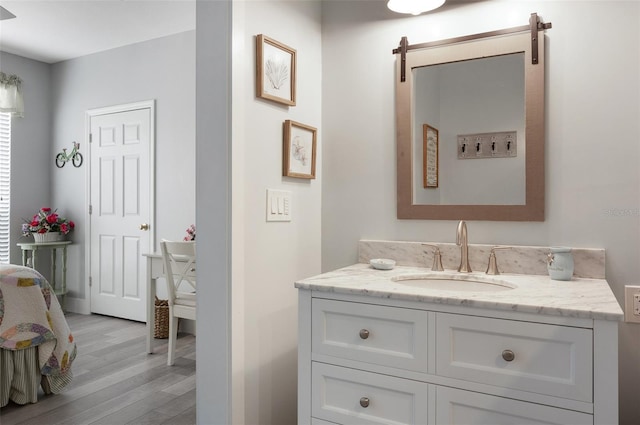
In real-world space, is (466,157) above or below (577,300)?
above

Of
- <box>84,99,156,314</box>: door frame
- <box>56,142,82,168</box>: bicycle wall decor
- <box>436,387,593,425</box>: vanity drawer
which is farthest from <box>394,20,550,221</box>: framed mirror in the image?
<box>56,142,82,168</box>: bicycle wall decor

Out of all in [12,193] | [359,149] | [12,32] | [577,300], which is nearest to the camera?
[577,300]

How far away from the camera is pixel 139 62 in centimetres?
428

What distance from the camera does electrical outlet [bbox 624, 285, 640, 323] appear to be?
5.06 ft

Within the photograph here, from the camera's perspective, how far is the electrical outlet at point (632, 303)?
5.06ft

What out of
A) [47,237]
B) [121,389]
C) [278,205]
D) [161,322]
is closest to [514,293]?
[278,205]

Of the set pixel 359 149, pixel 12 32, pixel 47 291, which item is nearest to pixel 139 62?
pixel 12 32

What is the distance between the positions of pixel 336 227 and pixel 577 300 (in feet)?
3.64

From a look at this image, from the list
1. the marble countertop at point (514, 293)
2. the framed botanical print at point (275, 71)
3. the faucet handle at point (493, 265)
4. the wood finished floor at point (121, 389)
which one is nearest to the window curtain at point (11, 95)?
the wood finished floor at point (121, 389)

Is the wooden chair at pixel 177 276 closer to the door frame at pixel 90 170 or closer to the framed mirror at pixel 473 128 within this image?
the door frame at pixel 90 170

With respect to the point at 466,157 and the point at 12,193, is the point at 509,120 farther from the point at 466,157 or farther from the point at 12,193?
the point at 12,193

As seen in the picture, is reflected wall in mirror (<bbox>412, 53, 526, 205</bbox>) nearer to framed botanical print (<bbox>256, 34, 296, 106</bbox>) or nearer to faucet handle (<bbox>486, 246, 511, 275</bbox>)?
faucet handle (<bbox>486, 246, 511, 275</bbox>)

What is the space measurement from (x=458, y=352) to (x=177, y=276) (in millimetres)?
2507

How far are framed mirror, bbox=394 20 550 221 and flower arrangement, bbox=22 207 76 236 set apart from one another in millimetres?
4156
